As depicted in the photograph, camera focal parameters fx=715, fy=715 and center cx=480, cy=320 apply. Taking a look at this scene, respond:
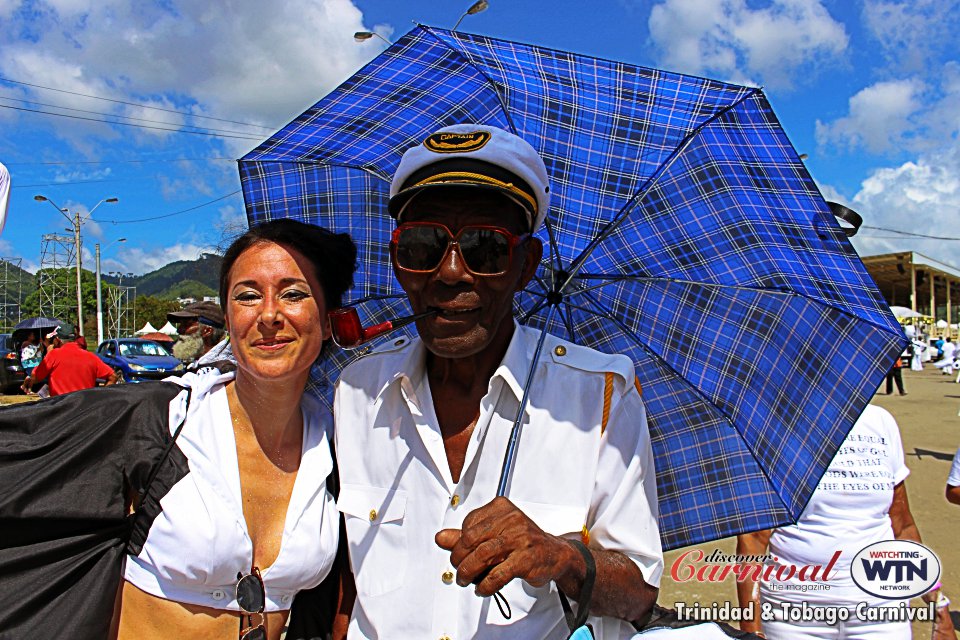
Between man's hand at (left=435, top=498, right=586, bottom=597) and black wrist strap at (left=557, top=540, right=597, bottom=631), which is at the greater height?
man's hand at (left=435, top=498, right=586, bottom=597)

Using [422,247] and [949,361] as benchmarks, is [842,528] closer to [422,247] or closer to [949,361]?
[422,247]

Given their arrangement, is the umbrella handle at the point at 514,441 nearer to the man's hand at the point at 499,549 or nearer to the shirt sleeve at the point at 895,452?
the man's hand at the point at 499,549

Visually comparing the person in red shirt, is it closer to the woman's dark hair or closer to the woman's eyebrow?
the woman's dark hair

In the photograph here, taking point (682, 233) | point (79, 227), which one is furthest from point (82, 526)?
point (79, 227)

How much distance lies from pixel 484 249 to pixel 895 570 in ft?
10.1

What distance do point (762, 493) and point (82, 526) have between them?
198cm

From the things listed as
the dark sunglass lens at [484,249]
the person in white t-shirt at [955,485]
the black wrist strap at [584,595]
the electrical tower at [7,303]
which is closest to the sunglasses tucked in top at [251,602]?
the black wrist strap at [584,595]

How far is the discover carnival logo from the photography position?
3461 millimetres

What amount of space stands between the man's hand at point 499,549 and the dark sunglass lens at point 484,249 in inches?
25.2

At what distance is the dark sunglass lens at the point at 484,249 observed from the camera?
73.1 inches

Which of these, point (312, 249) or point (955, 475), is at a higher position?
point (312, 249)

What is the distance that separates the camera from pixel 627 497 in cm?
182

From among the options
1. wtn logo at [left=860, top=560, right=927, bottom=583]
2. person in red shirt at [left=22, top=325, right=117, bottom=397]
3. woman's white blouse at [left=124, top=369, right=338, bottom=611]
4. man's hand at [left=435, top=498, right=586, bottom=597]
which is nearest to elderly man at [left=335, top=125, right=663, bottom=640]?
woman's white blouse at [left=124, top=369, right=338, bottom=611]

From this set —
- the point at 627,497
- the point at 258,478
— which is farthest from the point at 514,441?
the point at 258,478
